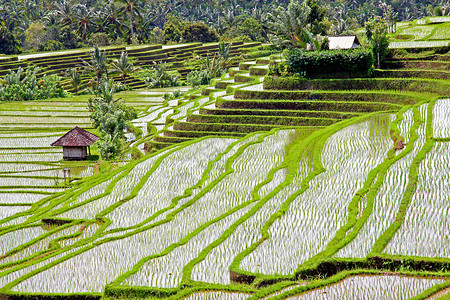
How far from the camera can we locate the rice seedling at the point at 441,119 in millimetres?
14377

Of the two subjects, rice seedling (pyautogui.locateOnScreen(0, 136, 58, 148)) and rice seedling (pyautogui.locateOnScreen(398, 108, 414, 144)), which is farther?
rice seedling (pyautogui.locateOnScreen(0, 136, 58, 148))

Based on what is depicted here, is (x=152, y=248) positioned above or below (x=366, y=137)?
below

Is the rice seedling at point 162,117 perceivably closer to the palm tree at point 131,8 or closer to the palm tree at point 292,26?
the palm tree at point 292,26

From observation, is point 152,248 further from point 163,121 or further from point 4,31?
point 4,31

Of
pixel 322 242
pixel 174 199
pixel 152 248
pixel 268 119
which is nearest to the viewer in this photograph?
pixel 322 242

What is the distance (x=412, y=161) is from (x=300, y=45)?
43.5ft

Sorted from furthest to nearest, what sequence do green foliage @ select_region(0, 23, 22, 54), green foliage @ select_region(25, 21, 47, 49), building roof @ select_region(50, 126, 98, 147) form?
green foliage @ select_region(25, 21, 47, 49)
green foliage @ select_region(0, 23, 22, 54)
building roof @ select_region(50, 126, 98, 147)

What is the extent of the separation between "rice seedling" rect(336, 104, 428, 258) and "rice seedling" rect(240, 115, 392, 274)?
54 cm

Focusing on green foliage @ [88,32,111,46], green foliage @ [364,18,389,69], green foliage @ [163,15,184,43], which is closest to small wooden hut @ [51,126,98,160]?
green foliage @ [364,18,389,69]

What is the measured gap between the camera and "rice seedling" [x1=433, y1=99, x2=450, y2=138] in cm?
1438

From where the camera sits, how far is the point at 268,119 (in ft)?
72.7

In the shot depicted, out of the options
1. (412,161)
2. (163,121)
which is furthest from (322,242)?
(163,121)

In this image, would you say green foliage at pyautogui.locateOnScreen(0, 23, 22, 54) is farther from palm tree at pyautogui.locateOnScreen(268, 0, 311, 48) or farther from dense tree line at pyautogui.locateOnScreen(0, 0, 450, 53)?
palm tree at pyautogui.locateOnScreen(268, 0, 311, 48)

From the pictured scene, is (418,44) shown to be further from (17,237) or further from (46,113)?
(46,113)
